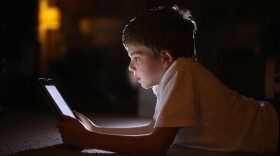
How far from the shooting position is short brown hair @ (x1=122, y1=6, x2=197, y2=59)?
3.16ft

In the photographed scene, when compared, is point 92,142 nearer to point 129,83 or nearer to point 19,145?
point 19,145

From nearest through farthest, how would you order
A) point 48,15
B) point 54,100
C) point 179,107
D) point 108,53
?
point 179,107
point 54,100
point 48,15
point 108,53

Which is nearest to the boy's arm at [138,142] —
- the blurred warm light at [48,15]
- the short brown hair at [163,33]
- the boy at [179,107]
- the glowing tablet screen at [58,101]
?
the boy at [179,107]

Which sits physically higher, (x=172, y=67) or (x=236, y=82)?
(x=172, y=67)

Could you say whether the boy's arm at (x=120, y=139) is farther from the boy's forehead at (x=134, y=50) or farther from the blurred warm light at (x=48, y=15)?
the blurred warm light at (x=48, y=15)

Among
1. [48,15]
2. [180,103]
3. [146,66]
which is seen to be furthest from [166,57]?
[48,15]

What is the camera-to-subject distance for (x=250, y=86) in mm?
2977

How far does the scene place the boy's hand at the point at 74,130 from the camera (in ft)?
3.03

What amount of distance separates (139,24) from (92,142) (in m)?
0.32

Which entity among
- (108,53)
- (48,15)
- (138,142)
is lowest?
(108,53)

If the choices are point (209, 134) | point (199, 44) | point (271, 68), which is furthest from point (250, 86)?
point (209, 134)

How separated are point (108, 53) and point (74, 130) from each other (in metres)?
7.86

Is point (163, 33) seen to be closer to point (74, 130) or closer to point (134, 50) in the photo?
point (134, 50)

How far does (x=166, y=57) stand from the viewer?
3.22 ft
